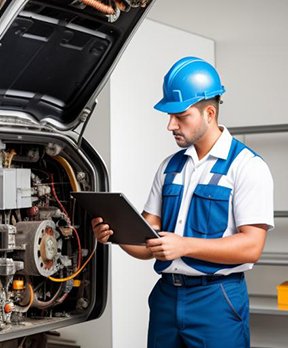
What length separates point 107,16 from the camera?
116 inches

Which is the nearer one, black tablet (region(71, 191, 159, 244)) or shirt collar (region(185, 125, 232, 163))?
black tablet (region(71, 191, 159, 244))

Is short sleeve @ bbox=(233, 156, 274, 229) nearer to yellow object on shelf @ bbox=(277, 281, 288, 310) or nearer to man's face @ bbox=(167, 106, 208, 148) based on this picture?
man's face @ bbox=(167, 106, 208, 148)

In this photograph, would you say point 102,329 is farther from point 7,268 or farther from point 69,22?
point 69,22

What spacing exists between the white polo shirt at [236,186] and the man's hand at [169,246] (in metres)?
0.14

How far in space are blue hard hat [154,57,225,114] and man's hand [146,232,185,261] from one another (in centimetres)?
48

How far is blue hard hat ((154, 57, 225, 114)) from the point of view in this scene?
2903 mm

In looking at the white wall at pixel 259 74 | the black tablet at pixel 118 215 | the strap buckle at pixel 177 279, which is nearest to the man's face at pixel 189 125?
the black tablet at pixel 118 215

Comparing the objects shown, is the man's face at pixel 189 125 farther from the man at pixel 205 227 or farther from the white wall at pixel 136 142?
the white wall at pixel 136 142

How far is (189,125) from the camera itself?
2.91 metres

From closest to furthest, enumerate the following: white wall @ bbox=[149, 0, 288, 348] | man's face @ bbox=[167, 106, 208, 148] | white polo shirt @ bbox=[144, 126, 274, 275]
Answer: white polo shirt @ bbox=[144, 126, 274, 275] → man's face @ bbox=[167, 106, 208, 148] → white wall @ bbox=[149, 0, 288, 348]

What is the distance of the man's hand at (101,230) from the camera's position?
2.92 m

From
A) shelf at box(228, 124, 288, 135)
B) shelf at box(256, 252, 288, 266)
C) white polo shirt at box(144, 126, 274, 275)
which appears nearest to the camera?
white polo shirt at box(144, 126, 274, 275)

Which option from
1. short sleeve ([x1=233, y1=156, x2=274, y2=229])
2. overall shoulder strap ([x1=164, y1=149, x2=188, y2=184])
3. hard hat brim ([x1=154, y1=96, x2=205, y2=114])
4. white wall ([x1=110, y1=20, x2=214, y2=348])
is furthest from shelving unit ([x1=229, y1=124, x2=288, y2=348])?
hard hat brim ([x1=154, y1=96, x2=205, y2=114])

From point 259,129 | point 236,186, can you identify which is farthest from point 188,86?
point 259,129
